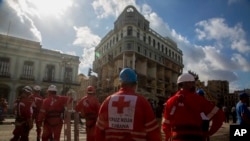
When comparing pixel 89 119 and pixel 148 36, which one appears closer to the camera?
pixel 89 119

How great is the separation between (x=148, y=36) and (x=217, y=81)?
6147 cm

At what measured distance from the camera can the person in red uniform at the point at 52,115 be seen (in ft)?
22.1

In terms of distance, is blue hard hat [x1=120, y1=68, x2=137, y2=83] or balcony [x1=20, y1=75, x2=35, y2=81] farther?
balcony [x1=20, y1=75, x2=35, y2=81]

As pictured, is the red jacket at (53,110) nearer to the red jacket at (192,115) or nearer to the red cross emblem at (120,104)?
the red cross emblem at (120,104)

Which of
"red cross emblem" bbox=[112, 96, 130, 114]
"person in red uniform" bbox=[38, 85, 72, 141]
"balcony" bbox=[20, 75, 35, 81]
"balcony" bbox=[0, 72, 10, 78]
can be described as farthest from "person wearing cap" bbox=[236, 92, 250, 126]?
"balcony" bbox=[20, 75, 35, 81]

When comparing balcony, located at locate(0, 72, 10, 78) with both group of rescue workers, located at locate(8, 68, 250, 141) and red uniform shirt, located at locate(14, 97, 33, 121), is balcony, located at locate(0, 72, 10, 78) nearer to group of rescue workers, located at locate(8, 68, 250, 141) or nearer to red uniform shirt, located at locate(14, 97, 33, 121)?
red uniform shirt, located at locate(14, 97, 33, 121)

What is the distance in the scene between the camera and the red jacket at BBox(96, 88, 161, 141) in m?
2.90

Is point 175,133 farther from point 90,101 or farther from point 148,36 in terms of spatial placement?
point 148,36

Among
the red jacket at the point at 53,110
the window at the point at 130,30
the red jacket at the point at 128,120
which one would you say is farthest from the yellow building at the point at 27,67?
the red jacket at the point at 128,120

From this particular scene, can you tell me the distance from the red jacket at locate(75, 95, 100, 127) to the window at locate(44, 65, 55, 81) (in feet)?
128

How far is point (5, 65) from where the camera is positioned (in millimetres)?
39656

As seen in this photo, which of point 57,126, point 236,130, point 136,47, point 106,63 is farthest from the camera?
point 106,63

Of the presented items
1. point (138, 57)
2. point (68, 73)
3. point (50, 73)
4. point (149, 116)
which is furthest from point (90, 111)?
point (138, 57)

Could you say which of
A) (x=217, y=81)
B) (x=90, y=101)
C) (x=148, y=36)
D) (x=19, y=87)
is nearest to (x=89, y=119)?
(x=90, y=101)
